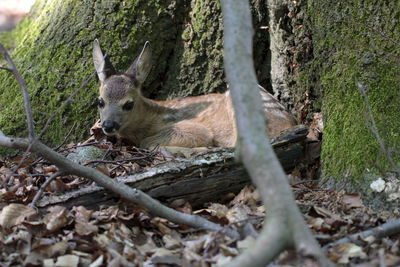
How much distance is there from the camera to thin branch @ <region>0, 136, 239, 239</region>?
4.05 m

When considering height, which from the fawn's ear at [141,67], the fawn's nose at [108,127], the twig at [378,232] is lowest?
the twig at [378,232]

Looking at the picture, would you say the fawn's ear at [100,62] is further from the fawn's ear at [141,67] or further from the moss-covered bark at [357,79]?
the moss-covered bark at [357,79]

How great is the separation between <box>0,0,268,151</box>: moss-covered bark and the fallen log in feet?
8.20

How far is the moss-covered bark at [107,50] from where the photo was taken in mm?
7383

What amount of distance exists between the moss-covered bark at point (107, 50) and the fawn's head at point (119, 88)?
346 mm

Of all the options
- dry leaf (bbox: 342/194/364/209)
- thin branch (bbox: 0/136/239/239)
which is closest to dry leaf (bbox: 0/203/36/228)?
thin branch (bbox: 0/136/239/239)

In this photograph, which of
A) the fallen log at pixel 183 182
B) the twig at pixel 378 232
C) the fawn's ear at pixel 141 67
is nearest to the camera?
the twig at pixel 378 232

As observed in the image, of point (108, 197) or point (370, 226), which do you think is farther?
point (108, 197)

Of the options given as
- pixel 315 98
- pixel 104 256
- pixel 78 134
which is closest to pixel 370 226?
pixel 104 256

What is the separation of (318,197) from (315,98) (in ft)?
6.25

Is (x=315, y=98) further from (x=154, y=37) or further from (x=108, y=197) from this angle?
(x=108, y=197)

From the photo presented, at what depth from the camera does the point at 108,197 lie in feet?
15.0

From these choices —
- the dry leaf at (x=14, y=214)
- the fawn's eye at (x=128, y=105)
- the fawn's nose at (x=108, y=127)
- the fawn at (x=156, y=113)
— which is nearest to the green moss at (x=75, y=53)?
the fawn at (x=156, y=113)

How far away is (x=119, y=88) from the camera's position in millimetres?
7285
